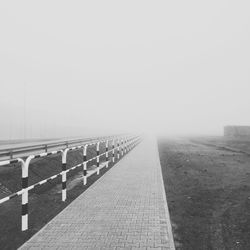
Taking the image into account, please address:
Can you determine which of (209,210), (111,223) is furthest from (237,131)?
(111,223)

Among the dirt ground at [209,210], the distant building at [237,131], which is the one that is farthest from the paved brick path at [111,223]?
the distant building at [237,131]

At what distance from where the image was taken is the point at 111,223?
21.7 feet

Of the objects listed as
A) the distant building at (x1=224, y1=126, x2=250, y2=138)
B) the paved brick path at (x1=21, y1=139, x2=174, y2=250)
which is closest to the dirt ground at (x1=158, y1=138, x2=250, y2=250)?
the paved brick path at (x1=21, y1=139, x2=174, y2=250)

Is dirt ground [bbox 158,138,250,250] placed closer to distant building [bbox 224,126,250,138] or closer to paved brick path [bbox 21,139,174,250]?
paved brick path [bbox 21,139,174,250]

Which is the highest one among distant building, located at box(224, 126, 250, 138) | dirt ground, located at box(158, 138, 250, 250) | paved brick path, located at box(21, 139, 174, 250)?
distant building, located at box(224, 126, 250, 138)

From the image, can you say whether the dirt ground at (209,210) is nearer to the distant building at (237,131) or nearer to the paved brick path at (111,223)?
the paved brick path at (111,223)

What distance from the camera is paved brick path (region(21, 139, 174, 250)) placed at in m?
5.48

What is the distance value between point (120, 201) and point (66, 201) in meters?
1.47

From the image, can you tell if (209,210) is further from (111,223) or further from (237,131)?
(237,131)

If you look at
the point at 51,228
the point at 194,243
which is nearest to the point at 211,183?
the point at 194,243

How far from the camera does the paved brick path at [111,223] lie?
18.0ft

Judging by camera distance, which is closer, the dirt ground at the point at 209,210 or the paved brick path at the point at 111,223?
the paved brick path at the point at 111,223

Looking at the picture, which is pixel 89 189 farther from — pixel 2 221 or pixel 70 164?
pixel 70 164

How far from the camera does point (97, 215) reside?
23.7 ft
